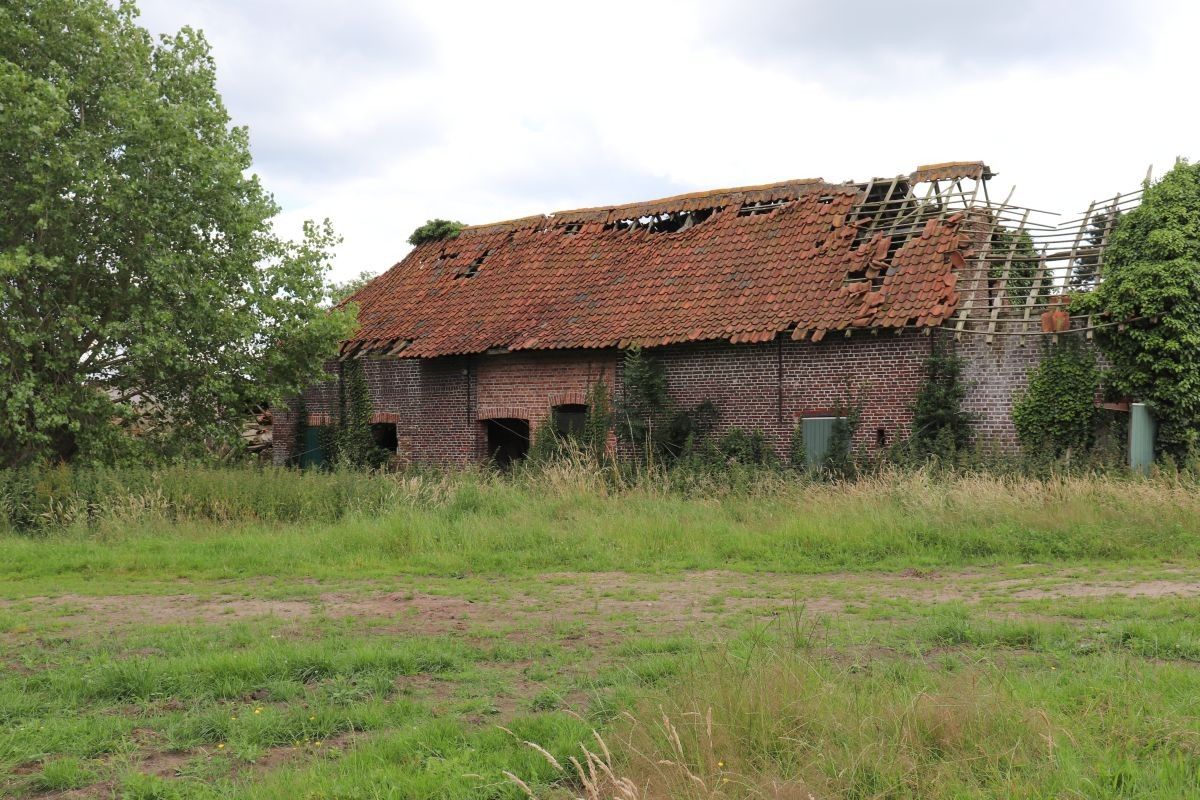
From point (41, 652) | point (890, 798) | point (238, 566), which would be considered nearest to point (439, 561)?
point (238, 566)

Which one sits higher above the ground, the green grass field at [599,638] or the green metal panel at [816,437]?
the green metal panel at [816,437]

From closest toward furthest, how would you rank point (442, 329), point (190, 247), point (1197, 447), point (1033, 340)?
point (1197, 447)
point (1033, 340)
point (190, 247)
point (442, 329)

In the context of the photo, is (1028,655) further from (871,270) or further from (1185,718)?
(871,270)

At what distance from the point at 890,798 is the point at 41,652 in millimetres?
5787

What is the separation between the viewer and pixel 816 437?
637 inches

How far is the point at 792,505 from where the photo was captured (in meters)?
12.0

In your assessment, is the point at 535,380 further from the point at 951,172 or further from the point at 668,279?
the point at 951,172

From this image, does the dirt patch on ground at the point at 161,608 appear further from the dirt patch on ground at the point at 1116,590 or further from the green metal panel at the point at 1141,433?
the green metal panel at the point at 1141,433

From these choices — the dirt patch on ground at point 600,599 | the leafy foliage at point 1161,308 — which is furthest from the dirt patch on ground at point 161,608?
the leafy foliage at point 1161,308

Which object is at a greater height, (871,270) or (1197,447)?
(871,270)

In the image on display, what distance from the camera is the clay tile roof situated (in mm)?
16141

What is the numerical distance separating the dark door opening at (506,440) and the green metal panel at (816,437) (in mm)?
6156

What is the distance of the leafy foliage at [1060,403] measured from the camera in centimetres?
1444

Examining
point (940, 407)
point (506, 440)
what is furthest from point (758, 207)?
point (506, 440)
